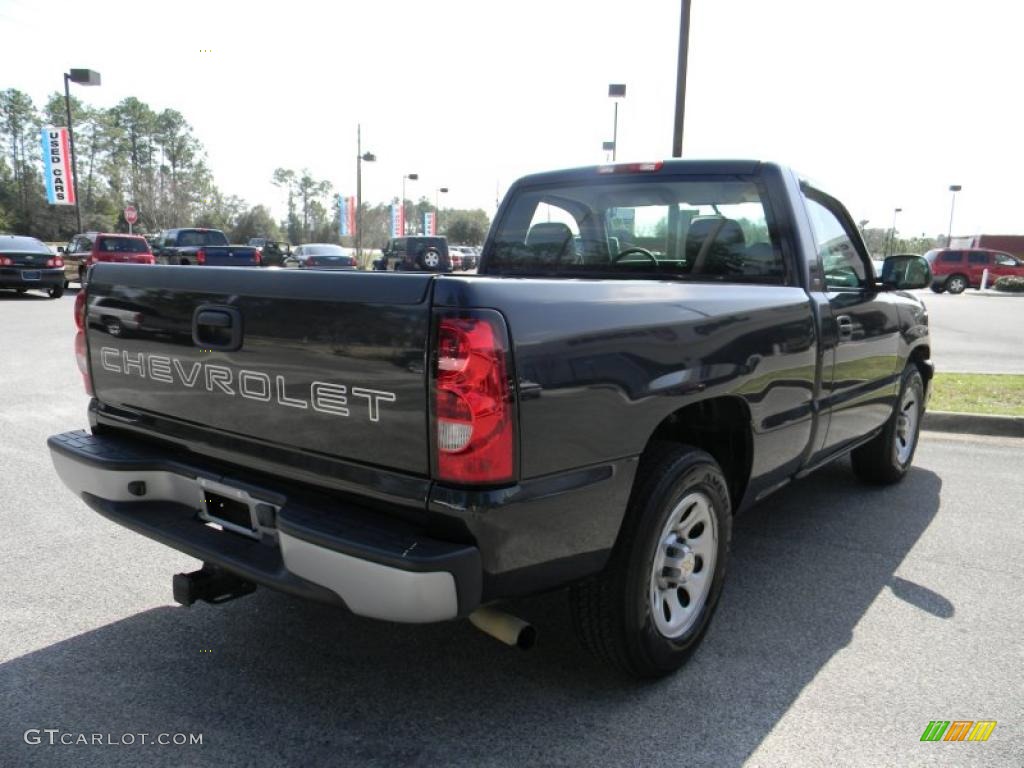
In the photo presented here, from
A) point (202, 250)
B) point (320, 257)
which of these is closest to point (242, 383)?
point (202, 250)

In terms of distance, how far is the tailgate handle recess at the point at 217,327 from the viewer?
7.90 feet

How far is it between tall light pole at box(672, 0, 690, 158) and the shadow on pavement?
337 inches

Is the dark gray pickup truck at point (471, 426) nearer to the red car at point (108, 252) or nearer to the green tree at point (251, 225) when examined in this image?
the red car at point (108, 252)

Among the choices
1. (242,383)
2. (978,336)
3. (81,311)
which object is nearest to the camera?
(242,383)

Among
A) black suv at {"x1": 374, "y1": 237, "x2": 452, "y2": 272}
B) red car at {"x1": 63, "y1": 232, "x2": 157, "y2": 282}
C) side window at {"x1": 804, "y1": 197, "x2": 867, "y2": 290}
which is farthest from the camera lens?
black suv at {"x1": 374, "y1": 237, "x2": 452, "y2": 272}

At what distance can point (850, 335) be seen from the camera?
12.5 feet

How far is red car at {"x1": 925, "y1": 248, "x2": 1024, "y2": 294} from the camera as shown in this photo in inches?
1278

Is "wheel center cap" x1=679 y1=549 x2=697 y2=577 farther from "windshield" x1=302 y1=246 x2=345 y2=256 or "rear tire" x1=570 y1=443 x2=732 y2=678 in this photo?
"windshield" x1=302 y1=246 x2=345 y2=256

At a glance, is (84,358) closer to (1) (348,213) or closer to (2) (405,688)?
(2) (405,688)

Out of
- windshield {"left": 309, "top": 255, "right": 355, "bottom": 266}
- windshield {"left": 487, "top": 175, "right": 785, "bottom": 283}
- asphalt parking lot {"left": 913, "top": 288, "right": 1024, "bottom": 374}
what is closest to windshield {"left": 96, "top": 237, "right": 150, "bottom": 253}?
windshield {"left": 309, "top": 255, "right": 355, "bottom": 266}

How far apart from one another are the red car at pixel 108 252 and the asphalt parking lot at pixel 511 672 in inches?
756

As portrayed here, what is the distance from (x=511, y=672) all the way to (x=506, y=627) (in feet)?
1.84

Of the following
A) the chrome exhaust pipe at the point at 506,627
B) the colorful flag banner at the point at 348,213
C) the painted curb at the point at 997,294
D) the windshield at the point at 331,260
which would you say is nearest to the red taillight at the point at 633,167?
the chrome exhaust pipe at the point at 506,627

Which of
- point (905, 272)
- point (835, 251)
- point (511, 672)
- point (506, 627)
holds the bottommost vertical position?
point (511, 672)
